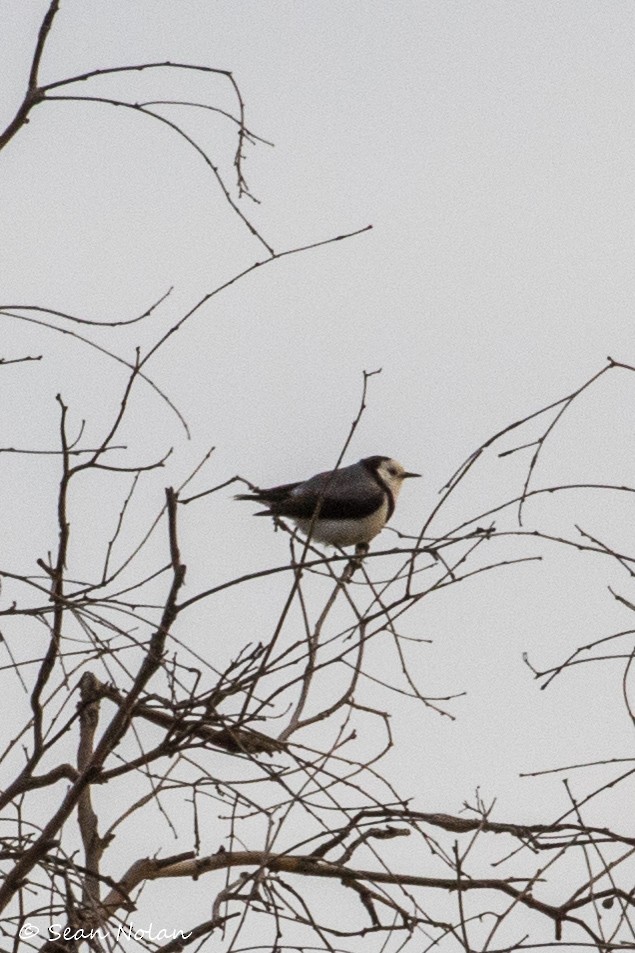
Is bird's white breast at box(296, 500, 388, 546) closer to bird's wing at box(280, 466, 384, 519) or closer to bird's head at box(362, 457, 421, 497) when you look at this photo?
bird's wing at box(280, 466, 384, 519)

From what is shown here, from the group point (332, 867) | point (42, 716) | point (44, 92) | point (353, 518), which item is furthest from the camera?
point (353, 518)

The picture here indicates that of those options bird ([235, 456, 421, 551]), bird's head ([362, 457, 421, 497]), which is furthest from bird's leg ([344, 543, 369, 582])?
bird's head ([362, 457, 421, 497])

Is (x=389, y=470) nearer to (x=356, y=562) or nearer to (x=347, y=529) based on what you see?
(x=347, y=529)

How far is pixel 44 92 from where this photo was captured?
301 centimetres

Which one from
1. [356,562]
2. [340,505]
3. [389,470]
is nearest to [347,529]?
[340,505]

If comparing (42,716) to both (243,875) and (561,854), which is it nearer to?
(243,875)

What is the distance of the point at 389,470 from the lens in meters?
10.2

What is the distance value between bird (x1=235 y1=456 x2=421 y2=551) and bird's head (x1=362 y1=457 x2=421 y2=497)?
0.98ft

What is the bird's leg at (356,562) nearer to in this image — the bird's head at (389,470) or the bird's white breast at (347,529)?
the bird's white breast at (347,529)

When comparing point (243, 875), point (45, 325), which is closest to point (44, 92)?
point (45, 325)

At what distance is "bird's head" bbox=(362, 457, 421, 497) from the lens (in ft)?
33.1

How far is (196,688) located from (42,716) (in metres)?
0.36

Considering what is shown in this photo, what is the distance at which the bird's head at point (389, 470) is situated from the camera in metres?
10.1

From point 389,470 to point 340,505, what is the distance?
1.15m
